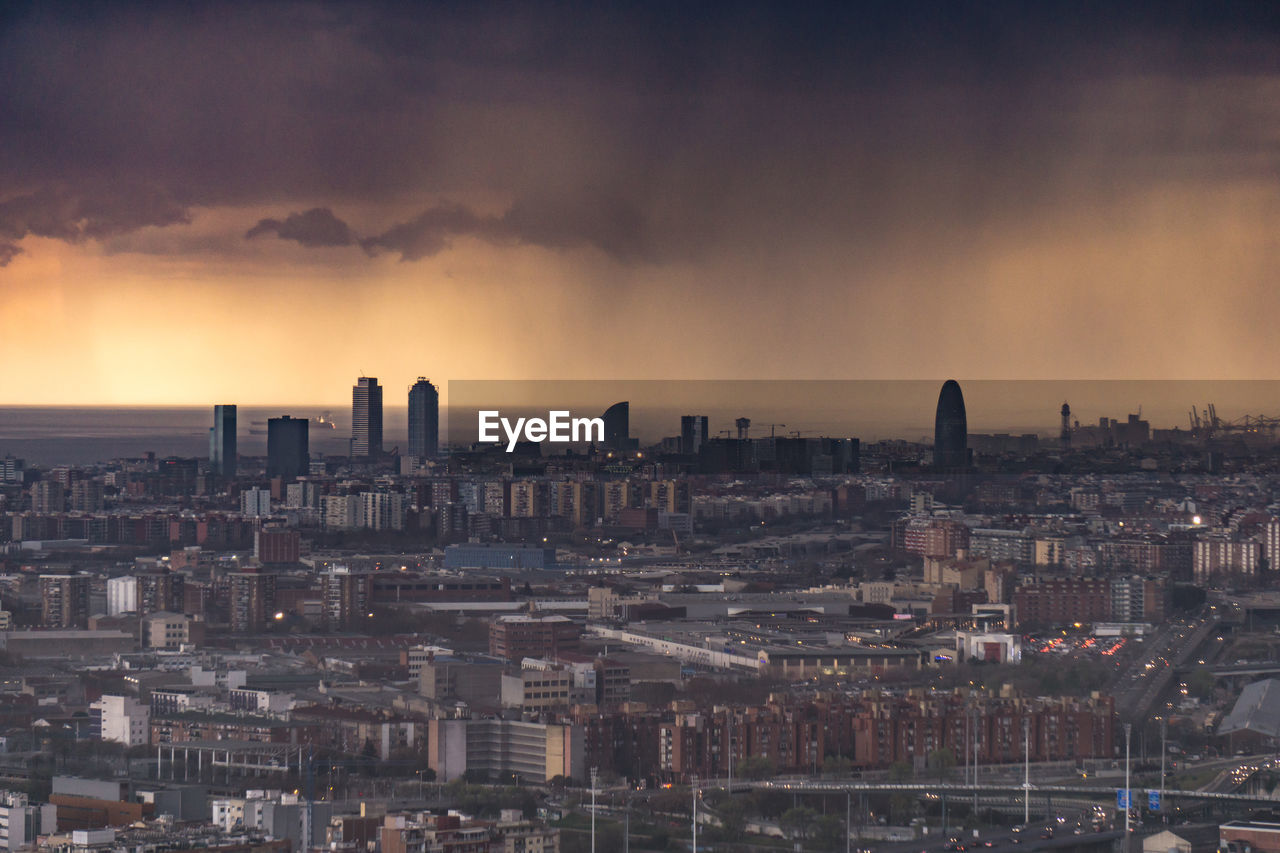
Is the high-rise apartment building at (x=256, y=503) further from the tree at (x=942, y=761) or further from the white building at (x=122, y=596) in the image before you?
the tree at (x=942, y=761)

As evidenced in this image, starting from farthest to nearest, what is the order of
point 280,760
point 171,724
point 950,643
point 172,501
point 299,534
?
point 172,501, point 299,534, point 950,643, point 171,724, point 280,760

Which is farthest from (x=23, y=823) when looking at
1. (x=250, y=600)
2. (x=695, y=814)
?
(x=250, y=600)

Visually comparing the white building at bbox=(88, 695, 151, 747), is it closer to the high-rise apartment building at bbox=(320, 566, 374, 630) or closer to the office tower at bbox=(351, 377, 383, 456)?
the high-rise apartment building at bbox=(320, 566, 374, 630)

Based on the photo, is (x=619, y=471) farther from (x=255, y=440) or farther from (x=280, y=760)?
(x=280, y=760)

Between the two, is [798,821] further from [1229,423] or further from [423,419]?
[423,419]

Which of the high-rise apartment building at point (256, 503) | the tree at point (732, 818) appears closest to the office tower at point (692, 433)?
the high-rise apartment building at point (256, 503)

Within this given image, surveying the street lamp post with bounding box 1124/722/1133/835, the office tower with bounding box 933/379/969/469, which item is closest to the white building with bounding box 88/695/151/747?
the street lamp post with bounding box 1124/722/1133/835

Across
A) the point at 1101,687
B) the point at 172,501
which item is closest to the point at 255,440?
the point at 172,501
